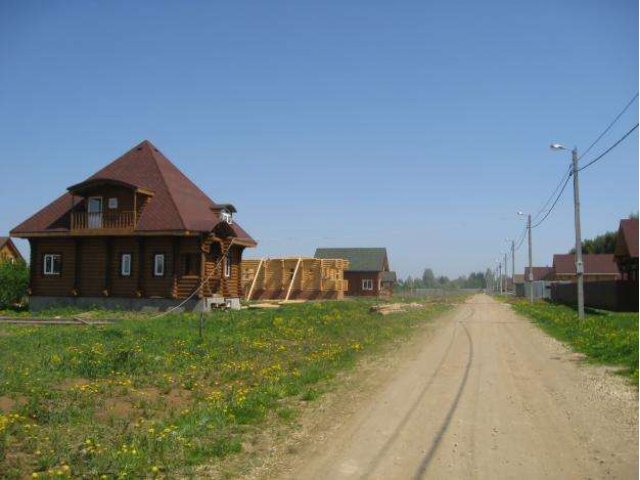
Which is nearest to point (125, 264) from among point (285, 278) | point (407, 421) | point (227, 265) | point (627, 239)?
point (227, 265)

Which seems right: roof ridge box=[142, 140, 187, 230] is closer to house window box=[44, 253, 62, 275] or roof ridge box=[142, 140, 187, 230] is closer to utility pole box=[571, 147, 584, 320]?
house window box=[44, 253, 62, 275]

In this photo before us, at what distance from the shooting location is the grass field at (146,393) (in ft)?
21.9

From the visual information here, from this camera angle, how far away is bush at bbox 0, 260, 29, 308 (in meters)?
36.4

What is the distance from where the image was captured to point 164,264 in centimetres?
3028

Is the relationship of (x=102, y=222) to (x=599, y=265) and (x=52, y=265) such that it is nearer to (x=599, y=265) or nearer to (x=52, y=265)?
(x=52, y=265)

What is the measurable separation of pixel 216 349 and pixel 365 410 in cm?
638

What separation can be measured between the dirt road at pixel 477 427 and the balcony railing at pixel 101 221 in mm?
20357

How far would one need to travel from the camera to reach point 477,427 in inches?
317

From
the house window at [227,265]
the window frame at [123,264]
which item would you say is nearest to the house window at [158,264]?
the window frame at [123,264]

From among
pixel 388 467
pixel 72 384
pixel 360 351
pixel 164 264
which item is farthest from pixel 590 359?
pixel 164 264

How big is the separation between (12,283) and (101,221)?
1003cm

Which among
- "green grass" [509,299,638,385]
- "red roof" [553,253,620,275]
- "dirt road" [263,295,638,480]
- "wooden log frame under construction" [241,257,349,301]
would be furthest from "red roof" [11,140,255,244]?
"red roof" [553,253,620,275]

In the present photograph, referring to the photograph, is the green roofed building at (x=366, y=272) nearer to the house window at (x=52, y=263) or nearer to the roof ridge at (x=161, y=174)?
the roof ridge at (x=161, y=174)

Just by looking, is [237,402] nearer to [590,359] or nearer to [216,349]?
[216,349]
